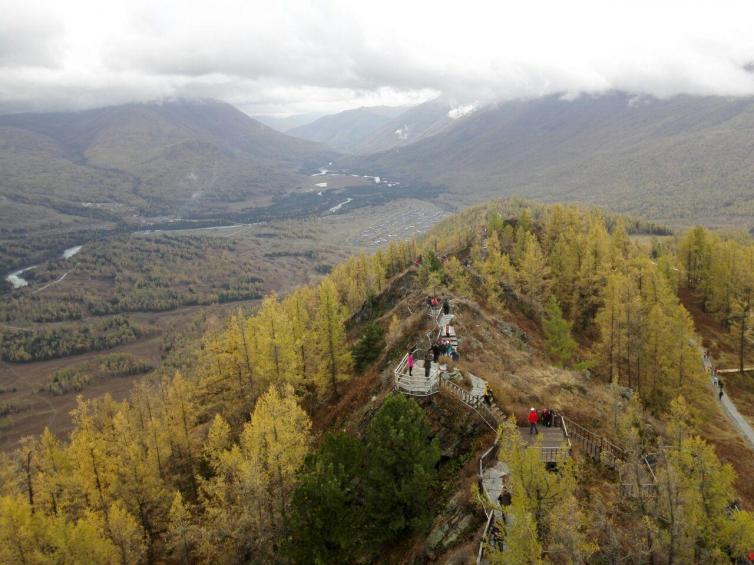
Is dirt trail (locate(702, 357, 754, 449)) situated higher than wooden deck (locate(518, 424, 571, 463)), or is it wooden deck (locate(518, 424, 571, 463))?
wooden deck (locate(518, 424, 571, 463))

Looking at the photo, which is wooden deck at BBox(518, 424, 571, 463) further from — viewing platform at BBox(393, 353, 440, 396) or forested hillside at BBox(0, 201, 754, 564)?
viewing platform at BBox(393, 353, 440, 396)

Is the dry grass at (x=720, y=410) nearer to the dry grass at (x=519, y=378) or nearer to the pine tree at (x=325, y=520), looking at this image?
the dry grass at (x=519, y=378)

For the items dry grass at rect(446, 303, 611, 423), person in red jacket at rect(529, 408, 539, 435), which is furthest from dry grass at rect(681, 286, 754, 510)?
person in red jacket at rect(529, 408, 539, 435)

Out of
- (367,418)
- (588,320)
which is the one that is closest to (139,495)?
(367,418)

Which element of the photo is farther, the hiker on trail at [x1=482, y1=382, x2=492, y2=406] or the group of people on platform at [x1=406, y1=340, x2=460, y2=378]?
the group of people on platform at [x1=406, y1=340, x2=460, y2=378]

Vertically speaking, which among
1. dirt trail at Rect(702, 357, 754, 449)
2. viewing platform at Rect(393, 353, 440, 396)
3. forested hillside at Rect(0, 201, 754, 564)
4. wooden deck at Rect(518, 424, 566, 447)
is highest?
viewing platform at Rect(393, 353, 440, 396)

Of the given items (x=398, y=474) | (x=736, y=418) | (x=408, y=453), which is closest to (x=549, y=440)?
(x=408, y=453)

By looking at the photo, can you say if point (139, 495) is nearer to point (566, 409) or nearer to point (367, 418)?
point (367, 418)

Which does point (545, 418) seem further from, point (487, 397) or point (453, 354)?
point (453, 354)

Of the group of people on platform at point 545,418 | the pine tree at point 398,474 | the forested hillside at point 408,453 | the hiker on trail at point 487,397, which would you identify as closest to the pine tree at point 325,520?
the forested hillside at point 408,453
